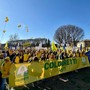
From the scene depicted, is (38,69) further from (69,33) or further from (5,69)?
(69,33)

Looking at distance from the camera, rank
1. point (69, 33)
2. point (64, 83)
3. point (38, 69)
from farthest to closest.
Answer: point (69, 33) → point (64, 83) → point (38, 69)

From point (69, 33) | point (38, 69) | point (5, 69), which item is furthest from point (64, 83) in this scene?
point (69, 33)

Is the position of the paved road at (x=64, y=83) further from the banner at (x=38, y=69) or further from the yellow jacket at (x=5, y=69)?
the yellow jacket at (x=5, y=69)

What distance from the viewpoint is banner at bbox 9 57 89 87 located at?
8.25m

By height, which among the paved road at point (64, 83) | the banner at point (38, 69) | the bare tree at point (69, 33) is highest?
the bare tree at point (69, 33)

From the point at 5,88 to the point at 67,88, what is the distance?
348cm

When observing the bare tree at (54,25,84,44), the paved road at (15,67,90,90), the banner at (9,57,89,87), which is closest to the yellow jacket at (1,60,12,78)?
the banner at (9,57,89,87)

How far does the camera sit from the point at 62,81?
10.6m

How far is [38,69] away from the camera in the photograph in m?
9.61

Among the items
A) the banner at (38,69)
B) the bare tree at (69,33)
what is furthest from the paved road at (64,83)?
the bare tree at (69,33)

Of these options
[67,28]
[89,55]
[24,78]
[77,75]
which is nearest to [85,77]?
[77,75]

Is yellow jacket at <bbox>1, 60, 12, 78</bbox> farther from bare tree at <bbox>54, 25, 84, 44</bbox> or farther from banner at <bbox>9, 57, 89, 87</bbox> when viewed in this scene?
bare tree at <bbox>54, 25, 84, 44</bbox>

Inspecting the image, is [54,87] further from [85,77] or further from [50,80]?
[85,77]

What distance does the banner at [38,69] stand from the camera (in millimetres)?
8250
